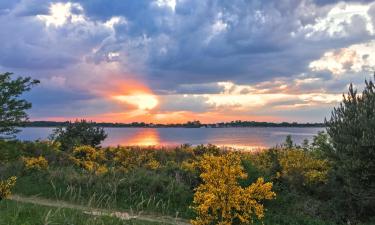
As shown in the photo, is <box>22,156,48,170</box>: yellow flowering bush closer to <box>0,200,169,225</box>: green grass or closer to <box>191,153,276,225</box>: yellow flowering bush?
<box>0,200,169,225</box>: green grass

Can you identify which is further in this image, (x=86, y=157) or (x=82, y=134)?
(x=82, y=134)

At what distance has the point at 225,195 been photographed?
347 inches

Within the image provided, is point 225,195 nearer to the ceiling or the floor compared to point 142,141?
nearer to the ceiling

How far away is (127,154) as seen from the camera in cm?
2655

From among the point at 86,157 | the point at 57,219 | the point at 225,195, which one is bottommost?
the point at 57,219

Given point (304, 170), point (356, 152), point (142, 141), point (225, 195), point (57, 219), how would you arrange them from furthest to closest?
point (142, 141) → point (304, 170) → point (356, 152) → point (57, 219) → point (225, 195)

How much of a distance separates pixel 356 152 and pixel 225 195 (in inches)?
344

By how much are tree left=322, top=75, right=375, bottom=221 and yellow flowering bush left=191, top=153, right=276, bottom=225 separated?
813 centimetres

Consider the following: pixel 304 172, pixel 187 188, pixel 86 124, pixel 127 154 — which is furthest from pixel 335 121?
pixel 86 124

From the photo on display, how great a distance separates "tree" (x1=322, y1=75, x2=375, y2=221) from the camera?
1587cm

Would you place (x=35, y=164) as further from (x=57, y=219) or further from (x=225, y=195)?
(x=225, y=195)

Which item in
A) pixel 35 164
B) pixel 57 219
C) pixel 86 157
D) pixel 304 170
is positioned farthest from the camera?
pixel 86 157

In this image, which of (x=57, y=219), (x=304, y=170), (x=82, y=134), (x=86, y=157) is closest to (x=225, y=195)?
(x=57, y=219)

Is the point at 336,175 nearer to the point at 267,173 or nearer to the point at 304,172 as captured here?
the point at 304,172
